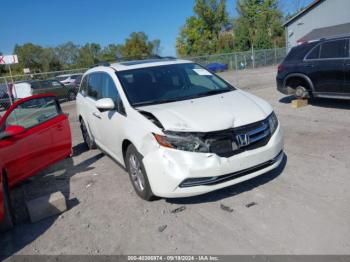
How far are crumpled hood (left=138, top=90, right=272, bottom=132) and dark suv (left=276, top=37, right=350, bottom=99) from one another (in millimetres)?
4345

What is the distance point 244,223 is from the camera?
11.1ft

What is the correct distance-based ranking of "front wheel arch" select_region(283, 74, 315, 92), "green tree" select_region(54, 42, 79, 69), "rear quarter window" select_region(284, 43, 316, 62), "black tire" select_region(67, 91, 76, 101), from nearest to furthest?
1. "front wheel arch" select_region(283, 74, 315, 92)
2. "rear quarter window" select_region(284, 43, 316, 62)
3. "black tire" select_region(67, 91, 76, 101)
4. "green tree" select_region(54, 42, 79, 69)

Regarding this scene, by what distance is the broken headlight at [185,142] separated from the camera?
3.44 meters

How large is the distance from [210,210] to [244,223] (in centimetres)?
47

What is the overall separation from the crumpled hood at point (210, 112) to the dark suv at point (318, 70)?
4.34 m

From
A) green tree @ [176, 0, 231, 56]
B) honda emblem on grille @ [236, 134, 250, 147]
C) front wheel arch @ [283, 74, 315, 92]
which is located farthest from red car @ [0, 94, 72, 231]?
green tree @ [176, 0, 231, 56]

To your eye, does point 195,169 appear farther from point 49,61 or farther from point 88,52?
point 88,52

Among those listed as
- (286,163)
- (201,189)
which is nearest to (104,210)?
(201,189)

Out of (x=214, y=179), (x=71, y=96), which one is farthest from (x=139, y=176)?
(x=71, y=96)

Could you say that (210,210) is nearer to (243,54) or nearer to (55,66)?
(243,54)

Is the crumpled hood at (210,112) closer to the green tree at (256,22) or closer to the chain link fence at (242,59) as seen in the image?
the chain link fence at (242,59)

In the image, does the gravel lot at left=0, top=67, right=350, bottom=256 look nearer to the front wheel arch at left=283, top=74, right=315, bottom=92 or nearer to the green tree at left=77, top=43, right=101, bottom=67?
the front wheel arch at left=283, top=74, right=315, bottom=92

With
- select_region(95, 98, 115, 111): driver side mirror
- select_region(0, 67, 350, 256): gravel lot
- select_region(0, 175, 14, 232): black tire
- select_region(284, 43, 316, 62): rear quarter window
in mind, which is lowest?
select_region(0, 67, 350, 256): gravel lot

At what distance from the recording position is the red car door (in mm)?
4168
